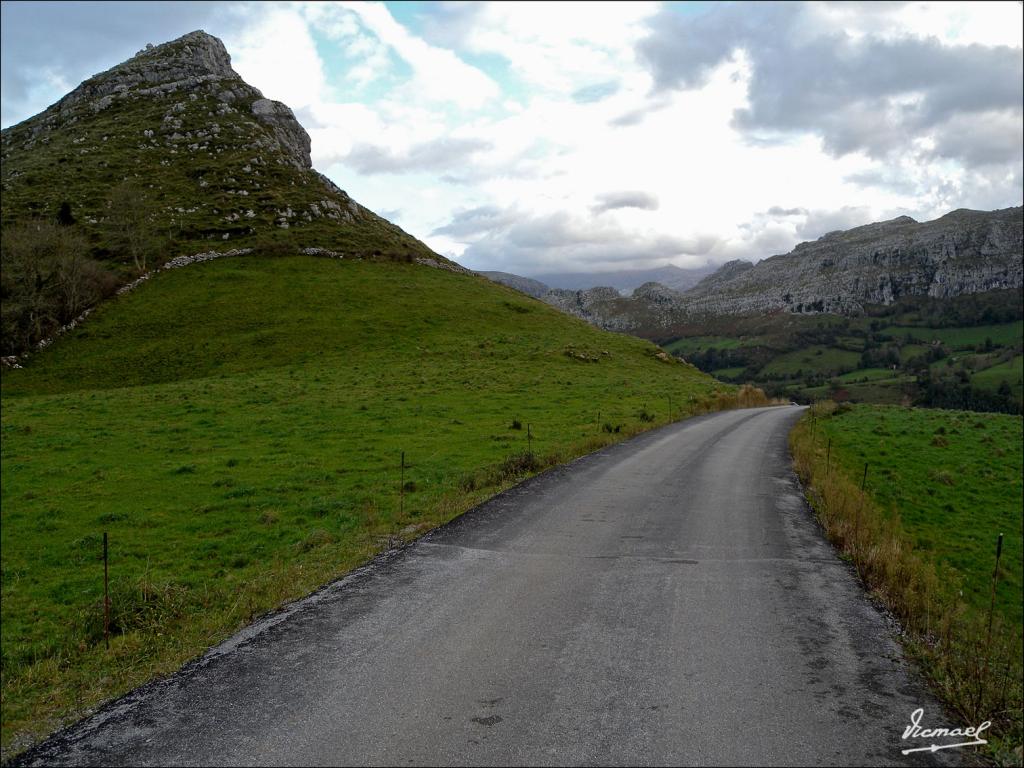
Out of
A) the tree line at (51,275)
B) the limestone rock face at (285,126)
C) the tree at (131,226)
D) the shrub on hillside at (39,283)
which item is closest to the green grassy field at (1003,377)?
the limestone rock face at (285,126)

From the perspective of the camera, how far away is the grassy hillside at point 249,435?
34.3 feet

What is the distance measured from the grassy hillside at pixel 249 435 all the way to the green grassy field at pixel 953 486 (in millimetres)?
10959

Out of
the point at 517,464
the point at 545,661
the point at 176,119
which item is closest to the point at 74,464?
the point at 517,464

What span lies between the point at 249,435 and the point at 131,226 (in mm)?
50073

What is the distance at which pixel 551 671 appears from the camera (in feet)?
24.0

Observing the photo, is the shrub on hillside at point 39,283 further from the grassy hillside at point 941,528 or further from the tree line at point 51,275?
the grassy hillside at point 941,528

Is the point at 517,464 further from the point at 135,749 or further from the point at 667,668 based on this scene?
the point at 135,749

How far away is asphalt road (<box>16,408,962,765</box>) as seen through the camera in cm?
582

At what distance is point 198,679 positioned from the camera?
7.14 meters

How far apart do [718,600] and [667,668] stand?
8.99 ft

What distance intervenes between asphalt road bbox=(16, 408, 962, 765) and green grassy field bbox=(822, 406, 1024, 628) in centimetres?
1022
